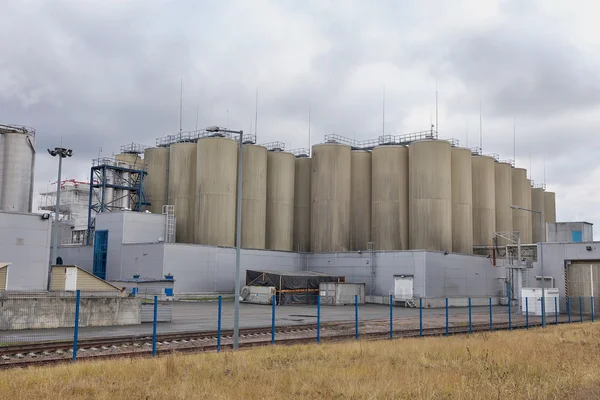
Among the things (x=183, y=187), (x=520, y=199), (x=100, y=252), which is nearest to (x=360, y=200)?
(x=183, y=187)

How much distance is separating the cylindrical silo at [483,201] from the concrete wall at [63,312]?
5662 cm

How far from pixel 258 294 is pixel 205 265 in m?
6.89

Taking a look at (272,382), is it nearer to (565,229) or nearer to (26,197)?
(26,197)

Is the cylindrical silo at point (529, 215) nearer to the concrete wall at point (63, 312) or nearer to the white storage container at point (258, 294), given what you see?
the white storage container at point (258, 294)

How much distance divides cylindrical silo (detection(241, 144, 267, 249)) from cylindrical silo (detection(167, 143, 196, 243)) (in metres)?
6.10

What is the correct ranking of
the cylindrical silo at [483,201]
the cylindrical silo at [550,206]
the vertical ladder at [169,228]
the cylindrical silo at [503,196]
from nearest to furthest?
the vertical ladder at [169,228]
the cylindrical silo at [483,201]
the cylindrical silo at [503,196]
the cylindrical silo at [550,206]

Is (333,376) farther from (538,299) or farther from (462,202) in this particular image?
(462,202)

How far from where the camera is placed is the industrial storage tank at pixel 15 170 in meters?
56.1

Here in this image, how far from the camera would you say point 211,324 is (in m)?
35.8

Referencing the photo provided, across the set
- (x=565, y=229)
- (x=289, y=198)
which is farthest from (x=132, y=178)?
(x=565, y=229)

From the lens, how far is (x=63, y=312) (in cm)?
3055

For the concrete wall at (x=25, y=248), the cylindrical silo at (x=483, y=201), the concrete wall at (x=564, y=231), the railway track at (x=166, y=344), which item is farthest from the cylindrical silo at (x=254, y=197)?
the railway track at (x=166, y=344)

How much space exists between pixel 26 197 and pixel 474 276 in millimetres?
46887

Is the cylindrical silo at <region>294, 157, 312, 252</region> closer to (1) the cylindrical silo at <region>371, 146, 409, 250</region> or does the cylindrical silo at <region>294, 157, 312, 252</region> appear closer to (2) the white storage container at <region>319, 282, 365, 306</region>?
(1) the cylindrical silo at <region>371, 146, 409, 250</region>
